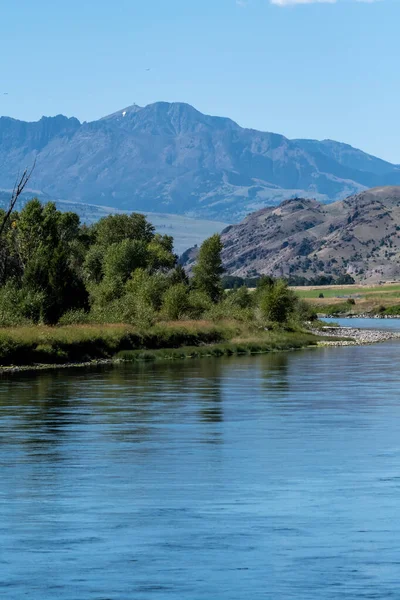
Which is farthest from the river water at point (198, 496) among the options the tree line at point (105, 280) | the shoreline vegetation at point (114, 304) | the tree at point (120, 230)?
the tree at point (120, 230)

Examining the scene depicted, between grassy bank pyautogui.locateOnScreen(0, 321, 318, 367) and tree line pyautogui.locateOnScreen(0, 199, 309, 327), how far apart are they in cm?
269

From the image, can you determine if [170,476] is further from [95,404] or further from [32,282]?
[32,282]

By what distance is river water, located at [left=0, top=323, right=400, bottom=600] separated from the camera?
65.3ft

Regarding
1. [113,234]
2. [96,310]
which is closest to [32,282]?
[96,310]

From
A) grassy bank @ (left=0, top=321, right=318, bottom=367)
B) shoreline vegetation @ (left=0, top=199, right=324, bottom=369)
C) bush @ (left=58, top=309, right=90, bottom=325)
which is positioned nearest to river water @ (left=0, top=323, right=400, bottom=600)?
grassy bank @ (left=0, top=321, right=318, bottom=367)

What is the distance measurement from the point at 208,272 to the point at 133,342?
4915 cm

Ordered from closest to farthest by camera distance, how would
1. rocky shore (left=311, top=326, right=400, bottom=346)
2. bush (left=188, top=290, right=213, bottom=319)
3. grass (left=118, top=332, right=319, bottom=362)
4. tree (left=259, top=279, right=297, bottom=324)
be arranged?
grass (left=118, top=332, right=319, bottom=362) < bush (left=188, top=290, right=213, bottom=319) < rocky shore (left=311, top=326, right=400, bottom=346) < tree (left=259, top=279, right=297, bottom=324)

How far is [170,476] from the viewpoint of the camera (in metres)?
29.6

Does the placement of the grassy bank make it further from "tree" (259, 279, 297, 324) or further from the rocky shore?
"tree" (259, 279, 297, 324)

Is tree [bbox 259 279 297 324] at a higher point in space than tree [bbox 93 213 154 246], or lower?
lower

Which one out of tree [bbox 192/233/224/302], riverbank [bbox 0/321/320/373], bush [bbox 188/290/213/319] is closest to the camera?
riverbank [bbox 0/321/320/373]

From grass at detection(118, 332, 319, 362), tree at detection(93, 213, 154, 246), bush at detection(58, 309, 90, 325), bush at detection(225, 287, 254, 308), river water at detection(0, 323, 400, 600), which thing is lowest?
river water at detection(0, 323, 400, 600)

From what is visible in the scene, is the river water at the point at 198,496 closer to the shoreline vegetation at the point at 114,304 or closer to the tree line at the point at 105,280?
the shoreline vegetation at the point at 114,304

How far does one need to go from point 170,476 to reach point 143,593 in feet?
34.8
